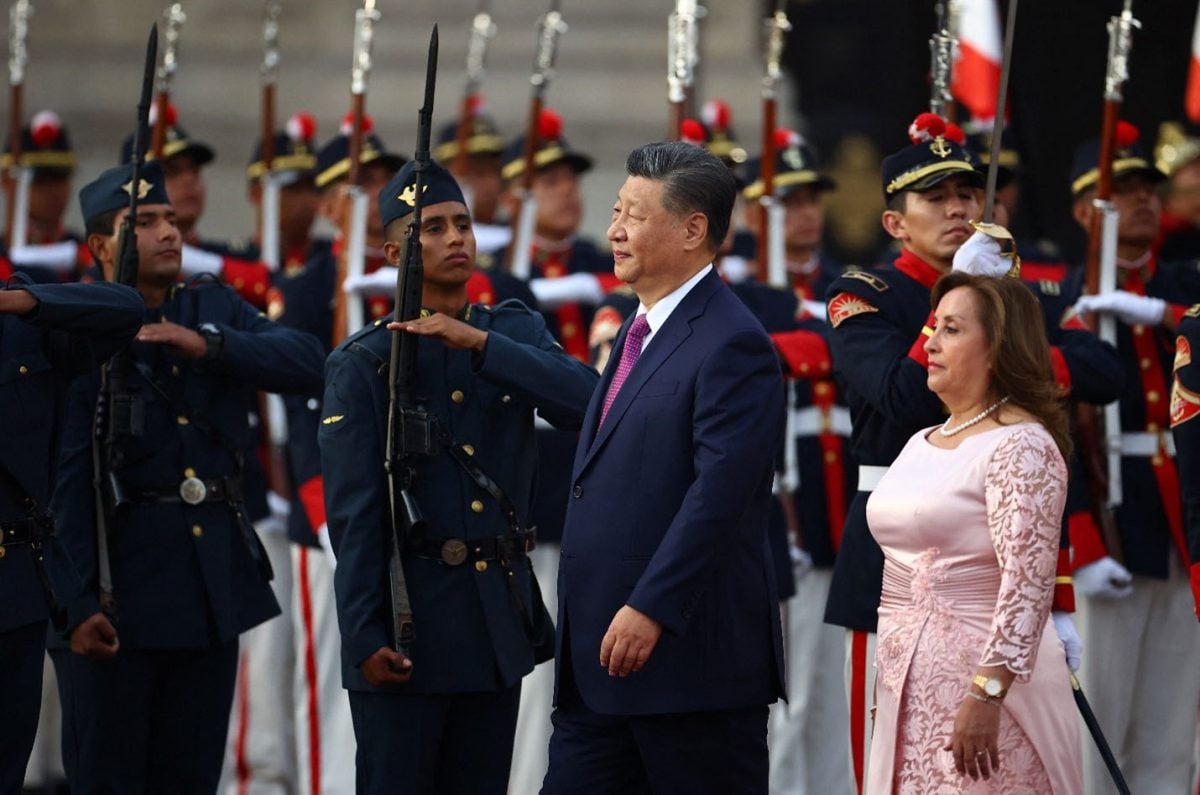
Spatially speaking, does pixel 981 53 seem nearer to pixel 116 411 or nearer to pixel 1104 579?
pixel 1104 579

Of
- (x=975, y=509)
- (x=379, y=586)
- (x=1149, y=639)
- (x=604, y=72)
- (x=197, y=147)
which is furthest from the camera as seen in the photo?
(x=604, y=72)

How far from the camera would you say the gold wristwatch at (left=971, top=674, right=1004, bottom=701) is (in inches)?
195

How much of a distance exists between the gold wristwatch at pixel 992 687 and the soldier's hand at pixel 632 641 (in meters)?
0.71

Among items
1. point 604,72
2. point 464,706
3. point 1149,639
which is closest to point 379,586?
point 464,706

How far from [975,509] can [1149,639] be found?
2.77 metres

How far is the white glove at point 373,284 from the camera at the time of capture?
8.17 m

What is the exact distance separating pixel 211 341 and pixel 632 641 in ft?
6.48

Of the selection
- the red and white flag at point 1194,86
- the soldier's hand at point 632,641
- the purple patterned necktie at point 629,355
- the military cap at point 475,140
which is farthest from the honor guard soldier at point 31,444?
the red and white flag at point 1194,86

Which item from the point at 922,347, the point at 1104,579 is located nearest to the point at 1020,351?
the point at 922,347

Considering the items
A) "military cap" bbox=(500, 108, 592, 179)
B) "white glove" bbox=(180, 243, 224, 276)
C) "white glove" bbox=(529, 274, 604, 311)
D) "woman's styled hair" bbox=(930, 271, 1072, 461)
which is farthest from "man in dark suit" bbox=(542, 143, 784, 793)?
"military cap" bbox=(500, 108, 592, 179)

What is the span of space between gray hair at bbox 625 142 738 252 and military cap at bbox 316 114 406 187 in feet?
12.0

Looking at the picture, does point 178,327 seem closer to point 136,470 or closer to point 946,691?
point 136,470

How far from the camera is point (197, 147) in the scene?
944 cm

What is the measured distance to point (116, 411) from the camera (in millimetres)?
6262
